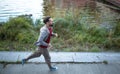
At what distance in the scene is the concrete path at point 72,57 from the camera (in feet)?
25.7

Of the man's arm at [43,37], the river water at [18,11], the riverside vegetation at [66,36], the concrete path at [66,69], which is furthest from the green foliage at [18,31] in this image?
the river water at [18,11]

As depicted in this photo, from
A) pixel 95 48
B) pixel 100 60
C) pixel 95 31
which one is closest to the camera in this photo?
pixel 100 60

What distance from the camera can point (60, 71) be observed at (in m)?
7.03

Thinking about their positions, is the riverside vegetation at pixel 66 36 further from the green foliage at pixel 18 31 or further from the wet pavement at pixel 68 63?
the wet pavement at pixel 68 63

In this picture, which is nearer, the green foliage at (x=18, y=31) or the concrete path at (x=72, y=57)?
the concrete path at (x=72, y=57)

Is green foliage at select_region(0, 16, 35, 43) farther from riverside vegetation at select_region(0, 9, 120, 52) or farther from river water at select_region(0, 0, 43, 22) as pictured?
river water at select_region(0, 0, 43, 22)

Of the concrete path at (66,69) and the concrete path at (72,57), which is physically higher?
the concrete path at (66,69)

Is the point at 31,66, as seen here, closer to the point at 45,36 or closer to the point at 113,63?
the point at 45,36

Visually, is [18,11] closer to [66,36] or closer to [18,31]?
[18,31]

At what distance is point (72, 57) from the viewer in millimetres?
8156

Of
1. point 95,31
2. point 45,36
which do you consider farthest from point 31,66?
point 95,31

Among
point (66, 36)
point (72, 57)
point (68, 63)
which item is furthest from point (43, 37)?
point (66, 36)

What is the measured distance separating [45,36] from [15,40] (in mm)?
3829

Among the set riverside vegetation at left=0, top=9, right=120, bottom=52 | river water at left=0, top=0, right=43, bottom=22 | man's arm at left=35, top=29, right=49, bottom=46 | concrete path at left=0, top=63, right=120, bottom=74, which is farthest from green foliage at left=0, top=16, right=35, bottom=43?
river water at left=0, top=0, right=43, bottom=22
